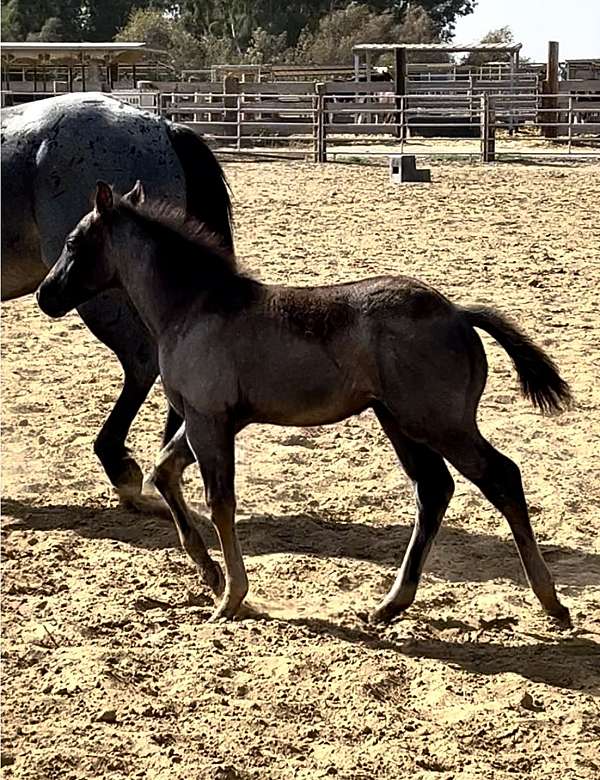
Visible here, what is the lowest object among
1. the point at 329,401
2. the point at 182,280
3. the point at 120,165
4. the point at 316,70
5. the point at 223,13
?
the point at 329,401

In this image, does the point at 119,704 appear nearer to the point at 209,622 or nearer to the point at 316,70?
the point at 209,622

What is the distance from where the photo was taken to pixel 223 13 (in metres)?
57.5

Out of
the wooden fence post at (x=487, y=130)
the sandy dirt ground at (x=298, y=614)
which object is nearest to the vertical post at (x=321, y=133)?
the wooden fence post at (x=487, y=130)

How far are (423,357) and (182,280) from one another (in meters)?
0.96

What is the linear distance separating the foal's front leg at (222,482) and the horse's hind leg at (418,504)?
50 cm

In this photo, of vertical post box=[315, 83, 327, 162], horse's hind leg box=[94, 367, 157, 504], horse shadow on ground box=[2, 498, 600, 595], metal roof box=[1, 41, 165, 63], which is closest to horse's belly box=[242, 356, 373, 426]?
horse shadow on ground box=[2, 498, 600, 595]

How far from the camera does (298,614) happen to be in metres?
4.22

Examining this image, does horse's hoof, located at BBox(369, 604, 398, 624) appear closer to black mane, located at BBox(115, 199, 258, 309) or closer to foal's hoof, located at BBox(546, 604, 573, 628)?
foal's hoof, located at BBox(546, 604, 573, 628)

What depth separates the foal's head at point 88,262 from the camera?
14.1ft

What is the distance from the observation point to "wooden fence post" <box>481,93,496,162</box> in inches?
769

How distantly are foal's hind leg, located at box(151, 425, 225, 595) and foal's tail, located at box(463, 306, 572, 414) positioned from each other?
Answer: 1179mm

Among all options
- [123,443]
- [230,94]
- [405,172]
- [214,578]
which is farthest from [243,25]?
[214,578]

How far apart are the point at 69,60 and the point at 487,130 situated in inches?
670

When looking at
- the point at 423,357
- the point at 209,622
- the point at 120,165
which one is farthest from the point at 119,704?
the point at 120,165
